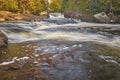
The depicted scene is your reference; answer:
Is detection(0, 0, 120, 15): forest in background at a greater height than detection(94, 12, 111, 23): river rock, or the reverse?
detection(0, 0, 120, 15): forest in background

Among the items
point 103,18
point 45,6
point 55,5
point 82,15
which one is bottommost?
point 103,18

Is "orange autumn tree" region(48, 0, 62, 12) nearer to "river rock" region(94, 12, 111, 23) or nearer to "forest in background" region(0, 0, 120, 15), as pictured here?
"forest in background" region(0, 0, 120, 15)

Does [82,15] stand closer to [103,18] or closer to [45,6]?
[103,18]

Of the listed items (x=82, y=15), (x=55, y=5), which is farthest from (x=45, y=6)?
(x=55, y=5)

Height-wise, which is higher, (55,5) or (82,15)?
(55,5)

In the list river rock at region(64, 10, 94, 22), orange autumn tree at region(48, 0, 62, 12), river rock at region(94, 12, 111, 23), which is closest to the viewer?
river rock at region(94, 12, 111, 23)

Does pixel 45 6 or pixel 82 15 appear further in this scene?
pixel 45 6

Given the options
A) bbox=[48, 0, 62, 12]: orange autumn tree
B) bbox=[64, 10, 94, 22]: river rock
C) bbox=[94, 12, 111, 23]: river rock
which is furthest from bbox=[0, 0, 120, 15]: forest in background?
bbox=[48, 0, 62, 12]: orange autumn tree

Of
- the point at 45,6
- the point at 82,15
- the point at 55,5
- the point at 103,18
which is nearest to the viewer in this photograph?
the point at 103,18

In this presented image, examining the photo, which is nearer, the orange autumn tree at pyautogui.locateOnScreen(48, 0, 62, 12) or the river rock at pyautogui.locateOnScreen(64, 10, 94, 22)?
the river rock at pyautogui.locateOnScreen(64, 10, 94, 22)

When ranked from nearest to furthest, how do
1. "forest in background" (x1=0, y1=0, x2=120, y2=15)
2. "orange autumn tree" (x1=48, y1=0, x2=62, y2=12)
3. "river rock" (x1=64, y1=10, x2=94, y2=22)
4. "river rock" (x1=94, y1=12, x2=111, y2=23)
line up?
"river rock" (x1=94, y1=12, x2=111, y2=23) → "river rock" (x1=64, y1=10, x2=94, y2=22) → "forest in background" (x1=0, y1=0, x2=120, y2=15) → "orange autumn tree" (x1=48, y1=0, x2=62, y2=12)

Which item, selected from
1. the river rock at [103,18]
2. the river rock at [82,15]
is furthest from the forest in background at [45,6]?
the river rock at [103,18]

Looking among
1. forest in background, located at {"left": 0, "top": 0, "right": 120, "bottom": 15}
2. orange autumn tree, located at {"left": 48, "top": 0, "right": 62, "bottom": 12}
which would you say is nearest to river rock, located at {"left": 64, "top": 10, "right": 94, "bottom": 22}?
forest in background, located at {"left": 0, "top": 0, "right": 120, "bottom": 15}

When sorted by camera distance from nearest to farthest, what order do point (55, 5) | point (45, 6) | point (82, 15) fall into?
1. point (82, 15)
2. point (45, 6)
3. point (55, 5)
